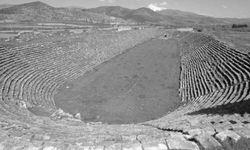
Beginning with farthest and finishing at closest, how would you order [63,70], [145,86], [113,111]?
[63,70], [145,86], [113,111]

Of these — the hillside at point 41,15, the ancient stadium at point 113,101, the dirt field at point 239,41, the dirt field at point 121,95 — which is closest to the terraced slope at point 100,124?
the ancient stadium at point 113,101

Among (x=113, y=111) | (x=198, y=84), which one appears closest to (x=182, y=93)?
(x=198, y=84)

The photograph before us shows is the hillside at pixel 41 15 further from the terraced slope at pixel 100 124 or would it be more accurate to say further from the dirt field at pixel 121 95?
the dirt field at pixel 121 95

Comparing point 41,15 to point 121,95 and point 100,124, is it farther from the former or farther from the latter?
point 100,124

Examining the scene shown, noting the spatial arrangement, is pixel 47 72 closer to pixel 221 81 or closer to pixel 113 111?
pixel 113 111

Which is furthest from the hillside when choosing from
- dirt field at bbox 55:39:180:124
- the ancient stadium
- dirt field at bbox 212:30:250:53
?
dirt field at bbox 212:30:250:53

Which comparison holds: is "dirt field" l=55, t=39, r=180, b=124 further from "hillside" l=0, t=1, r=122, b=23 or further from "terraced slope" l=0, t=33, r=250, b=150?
"hillside" l=0, t=1, r=122, b=23

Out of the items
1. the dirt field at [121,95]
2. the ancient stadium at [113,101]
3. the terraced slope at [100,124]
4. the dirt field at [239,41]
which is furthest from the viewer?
the dirt field at [239,41]
